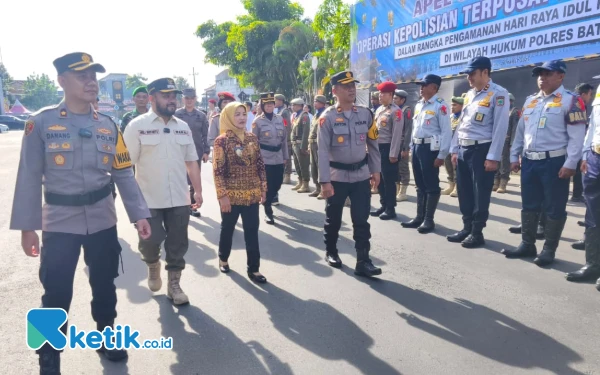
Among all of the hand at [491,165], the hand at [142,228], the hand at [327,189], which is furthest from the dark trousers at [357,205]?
the hand at [142,228]

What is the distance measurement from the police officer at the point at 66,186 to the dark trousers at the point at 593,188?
4112 millimetres

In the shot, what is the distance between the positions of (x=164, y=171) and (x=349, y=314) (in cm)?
198

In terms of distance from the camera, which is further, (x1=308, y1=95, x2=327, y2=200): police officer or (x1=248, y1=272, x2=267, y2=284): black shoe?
(x1=308, y1=95, x2=327, y2=200): police officer

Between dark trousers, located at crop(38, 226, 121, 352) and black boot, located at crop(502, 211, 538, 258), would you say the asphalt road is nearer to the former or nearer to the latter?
black boot, located at crop(502, 211, 538, 258)

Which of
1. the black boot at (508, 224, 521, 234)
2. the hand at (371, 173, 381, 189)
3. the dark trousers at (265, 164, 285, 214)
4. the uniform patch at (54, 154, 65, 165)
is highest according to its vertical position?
the uniform patch at (54, 154, 65, 165)

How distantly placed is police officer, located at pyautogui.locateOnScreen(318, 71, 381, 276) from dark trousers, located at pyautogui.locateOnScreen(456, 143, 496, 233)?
1.42 metres

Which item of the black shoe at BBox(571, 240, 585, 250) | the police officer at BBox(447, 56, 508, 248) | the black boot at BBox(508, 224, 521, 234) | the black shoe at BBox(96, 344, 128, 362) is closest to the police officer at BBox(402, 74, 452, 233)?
the police officer at BBox(447, 56, 508, 248)

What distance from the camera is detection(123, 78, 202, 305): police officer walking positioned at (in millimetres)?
3662

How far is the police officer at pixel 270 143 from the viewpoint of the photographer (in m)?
6.46

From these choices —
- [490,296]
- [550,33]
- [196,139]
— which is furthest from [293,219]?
[550,33]

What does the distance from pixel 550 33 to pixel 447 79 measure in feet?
10.8

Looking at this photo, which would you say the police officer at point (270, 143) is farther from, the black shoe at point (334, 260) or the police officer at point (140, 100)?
the black shoe at point (334, 260)

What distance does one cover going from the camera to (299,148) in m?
8.93

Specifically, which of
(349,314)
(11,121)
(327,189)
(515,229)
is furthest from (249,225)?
(11,121)
